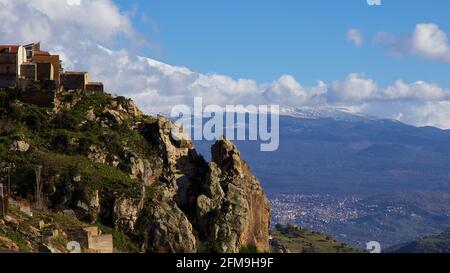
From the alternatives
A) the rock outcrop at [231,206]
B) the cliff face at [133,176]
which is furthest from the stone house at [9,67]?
the rock outcrop at [231,206]

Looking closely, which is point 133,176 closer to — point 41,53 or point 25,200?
point 25,200

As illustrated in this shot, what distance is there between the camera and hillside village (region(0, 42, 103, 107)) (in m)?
81.5

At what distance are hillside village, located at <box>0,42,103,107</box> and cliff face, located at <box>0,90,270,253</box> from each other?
145cm

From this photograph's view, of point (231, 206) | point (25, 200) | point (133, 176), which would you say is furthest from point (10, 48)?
point (231, 206)

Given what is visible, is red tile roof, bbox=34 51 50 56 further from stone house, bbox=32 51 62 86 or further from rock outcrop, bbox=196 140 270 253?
rock outcrop, bbox=196 140 270 253

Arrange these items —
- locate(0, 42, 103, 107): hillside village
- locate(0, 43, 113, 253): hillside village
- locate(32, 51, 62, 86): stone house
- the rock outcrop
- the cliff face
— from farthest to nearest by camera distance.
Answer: locate(32, 51, 62, 86): stone house → locate(0, 42, 103, 107): hillside village → the rock outcrop → the cliff face → locate(0, 43, 113, 253): hillside village

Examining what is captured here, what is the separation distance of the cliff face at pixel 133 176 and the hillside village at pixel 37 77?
4.77 feet

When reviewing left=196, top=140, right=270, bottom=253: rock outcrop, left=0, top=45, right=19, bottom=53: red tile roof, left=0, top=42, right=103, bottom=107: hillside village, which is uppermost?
left=0, top=45, right=19, bottom=53: red tile roof

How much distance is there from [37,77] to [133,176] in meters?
13.5

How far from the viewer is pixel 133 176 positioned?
76312 mm

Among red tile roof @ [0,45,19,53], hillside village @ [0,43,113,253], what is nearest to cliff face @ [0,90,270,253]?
hillside village @ [0,43,113,253]

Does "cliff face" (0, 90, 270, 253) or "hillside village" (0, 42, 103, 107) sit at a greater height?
"hillside village" (0, 42, 103, 107)
